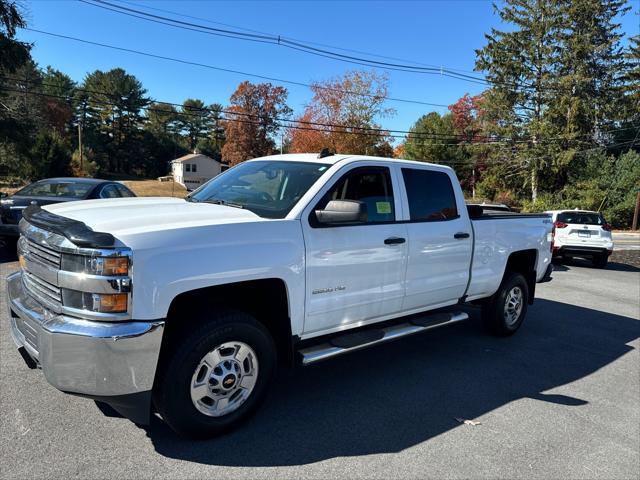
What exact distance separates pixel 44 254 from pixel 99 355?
851 millimetres

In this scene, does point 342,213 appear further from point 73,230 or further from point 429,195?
point 73,230

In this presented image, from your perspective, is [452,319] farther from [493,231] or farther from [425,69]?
[425,69]

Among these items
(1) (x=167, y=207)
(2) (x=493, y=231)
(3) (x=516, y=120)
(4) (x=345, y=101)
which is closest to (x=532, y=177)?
(3) (x=516, y=120)

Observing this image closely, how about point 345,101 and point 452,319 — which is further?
point 345,101

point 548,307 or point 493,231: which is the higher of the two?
point 493,231

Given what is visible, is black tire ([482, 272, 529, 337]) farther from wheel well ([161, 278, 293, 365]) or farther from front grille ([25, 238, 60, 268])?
front grille ([25, 238, 60, 268])

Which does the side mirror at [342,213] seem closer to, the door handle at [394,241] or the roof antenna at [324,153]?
the door handle at [394,241]

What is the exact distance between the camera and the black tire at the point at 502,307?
5781mm

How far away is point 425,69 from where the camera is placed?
25.9 metres

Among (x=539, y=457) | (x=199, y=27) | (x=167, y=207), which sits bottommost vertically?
(x=539, y=457)

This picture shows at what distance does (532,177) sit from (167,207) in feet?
141

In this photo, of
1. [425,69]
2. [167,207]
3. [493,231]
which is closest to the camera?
[167,207]

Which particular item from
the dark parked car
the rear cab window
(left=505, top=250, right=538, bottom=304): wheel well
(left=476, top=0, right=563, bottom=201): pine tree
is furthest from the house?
(left=505, top=250, right=538, bottom=304): wheel well

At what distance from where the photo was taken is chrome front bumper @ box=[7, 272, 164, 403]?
267 centimetres
